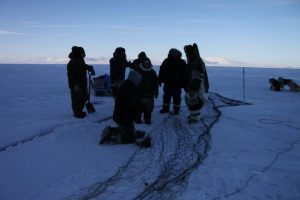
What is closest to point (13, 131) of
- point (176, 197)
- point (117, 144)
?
point (117, 144)

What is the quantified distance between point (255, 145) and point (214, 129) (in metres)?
1.28

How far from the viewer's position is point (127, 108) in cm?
634

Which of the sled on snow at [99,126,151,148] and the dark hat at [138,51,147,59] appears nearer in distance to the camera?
the sled on snow at [99,126,151,148]

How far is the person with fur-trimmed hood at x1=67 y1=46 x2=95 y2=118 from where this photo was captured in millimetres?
8586

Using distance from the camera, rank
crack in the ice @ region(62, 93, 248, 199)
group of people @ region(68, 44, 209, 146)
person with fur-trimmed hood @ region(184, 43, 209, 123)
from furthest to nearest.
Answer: person with fur-trimmed hood @ region(184, 43, 209, 123), group of people @ region(68, 44, 209, 146), crack in the ice @ region(62, 93, 248, 199)

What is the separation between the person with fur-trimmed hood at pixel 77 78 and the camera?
28.2 feet

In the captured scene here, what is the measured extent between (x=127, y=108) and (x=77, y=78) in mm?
2727

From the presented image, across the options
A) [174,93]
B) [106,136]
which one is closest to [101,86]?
[174,93]

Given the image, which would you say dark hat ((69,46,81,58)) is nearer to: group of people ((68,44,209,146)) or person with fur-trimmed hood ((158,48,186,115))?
group of people ((68,44,209,146))

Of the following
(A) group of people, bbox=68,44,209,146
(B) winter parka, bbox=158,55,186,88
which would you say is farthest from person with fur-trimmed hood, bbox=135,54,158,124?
(B) winter parka, bbox=158,55,186,88

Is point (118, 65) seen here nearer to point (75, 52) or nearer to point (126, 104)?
point (75, 52)

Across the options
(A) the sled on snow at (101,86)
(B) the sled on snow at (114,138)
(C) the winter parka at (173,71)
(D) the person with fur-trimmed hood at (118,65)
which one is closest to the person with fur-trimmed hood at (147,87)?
(C) the winter parka at (173,71)

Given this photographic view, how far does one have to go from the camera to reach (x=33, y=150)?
5785mm

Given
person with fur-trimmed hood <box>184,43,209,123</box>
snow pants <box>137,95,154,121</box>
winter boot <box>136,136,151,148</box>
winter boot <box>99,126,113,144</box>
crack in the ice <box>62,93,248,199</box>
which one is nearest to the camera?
crack in the ice <box>62,93,248,199</box>
